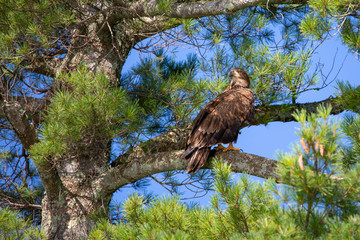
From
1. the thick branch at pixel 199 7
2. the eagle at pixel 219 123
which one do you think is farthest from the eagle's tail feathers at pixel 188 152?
the thick branch at pixel 199 7

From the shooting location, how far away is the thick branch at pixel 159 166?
3.05 meters

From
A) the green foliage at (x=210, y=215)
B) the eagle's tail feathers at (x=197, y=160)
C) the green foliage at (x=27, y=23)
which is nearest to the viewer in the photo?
the green foliage at (x=210, y=215)

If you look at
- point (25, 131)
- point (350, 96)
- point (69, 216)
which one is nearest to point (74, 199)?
point (69, 216)

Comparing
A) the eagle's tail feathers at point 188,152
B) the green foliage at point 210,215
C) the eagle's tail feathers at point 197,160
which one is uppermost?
the eagle's tail feathers at point 188,152

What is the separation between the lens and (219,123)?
343 cm

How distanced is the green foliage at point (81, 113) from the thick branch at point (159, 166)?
0.34 metres

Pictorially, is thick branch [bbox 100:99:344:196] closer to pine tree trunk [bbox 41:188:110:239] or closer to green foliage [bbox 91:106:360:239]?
pine tree trunk [bbox 41:188:110:239]

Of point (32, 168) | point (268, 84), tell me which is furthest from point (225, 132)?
point (32, 168)

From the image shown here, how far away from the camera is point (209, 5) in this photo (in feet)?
11.6

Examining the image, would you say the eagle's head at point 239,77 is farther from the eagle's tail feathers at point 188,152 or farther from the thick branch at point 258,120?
the eagle's tail feathers at point 188,152

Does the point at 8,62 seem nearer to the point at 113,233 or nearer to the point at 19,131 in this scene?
the point at 19,131

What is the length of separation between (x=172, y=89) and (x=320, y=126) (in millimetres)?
2396

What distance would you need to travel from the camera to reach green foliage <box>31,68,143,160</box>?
312 centimetres

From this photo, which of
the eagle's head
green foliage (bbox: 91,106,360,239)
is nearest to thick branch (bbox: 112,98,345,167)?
the eagle's head
